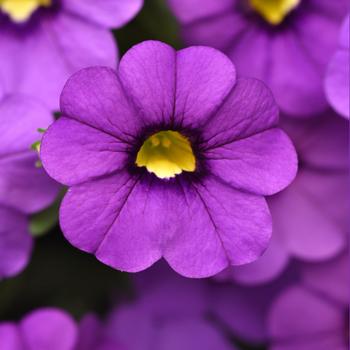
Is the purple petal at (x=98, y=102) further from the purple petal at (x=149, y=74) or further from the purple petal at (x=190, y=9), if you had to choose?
the purple petal at (x=190, y=9)

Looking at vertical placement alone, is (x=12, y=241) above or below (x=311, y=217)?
above

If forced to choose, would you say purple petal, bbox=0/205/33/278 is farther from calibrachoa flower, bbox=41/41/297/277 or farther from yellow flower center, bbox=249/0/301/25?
yellow flower center, bbox=249/0/301/25

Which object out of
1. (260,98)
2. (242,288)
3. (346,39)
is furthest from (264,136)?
(242,288)

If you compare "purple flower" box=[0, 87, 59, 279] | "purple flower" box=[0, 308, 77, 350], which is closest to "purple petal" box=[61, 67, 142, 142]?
"purple flower" box=[0, 87, 59, 279]

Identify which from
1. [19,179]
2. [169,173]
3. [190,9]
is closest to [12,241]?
[19,179]

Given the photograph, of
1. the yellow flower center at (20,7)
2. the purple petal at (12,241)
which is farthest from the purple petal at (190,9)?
the purple petal at (12,241)

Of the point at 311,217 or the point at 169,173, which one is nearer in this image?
the point at 169,173

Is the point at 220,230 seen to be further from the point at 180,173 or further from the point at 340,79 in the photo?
the point at 340,79
